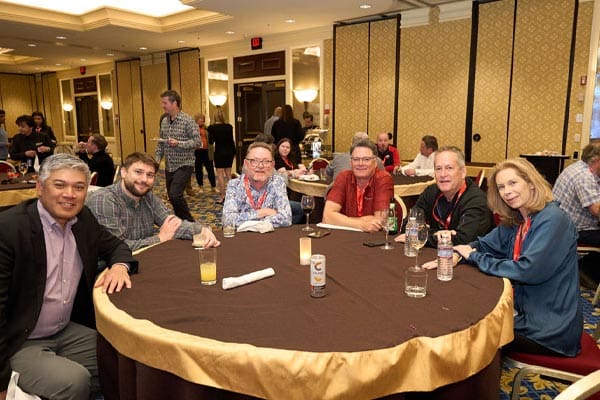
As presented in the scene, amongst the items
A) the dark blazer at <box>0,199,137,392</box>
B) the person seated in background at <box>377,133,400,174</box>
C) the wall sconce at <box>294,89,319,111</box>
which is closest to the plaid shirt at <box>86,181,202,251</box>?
the dark blazer at <box>0,199,137,392</box>

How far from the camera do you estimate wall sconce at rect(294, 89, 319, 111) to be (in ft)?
33.5

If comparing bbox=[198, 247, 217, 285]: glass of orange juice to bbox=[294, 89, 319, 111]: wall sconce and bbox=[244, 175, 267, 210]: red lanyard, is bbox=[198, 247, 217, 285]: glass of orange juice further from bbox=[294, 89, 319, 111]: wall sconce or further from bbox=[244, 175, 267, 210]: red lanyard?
bbox=[294, 89, 319, 111]: wall sconce

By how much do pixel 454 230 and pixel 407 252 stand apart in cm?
65

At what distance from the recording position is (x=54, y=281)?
2.05 metres

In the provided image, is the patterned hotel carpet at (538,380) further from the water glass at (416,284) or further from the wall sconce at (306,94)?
the wall sconce at (306,94)

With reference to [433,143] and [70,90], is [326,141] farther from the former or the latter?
[70,90]

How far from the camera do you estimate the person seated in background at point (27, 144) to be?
6723mm

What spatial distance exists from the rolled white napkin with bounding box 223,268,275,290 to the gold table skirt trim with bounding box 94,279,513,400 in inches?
15.8

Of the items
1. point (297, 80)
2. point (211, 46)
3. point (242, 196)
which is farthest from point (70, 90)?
point (242, 196)

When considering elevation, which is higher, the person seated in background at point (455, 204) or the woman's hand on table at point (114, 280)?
the person seated in background at point (455, 204)

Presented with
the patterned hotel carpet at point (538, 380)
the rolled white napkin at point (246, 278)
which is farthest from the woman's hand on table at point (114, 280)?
the patterned hotel carpet at point (538, 380)

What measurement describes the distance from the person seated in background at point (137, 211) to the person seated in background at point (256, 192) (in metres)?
→ 0.50

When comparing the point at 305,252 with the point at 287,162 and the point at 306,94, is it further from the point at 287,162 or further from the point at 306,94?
the point at 306,94

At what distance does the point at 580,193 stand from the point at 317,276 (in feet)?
10.1
